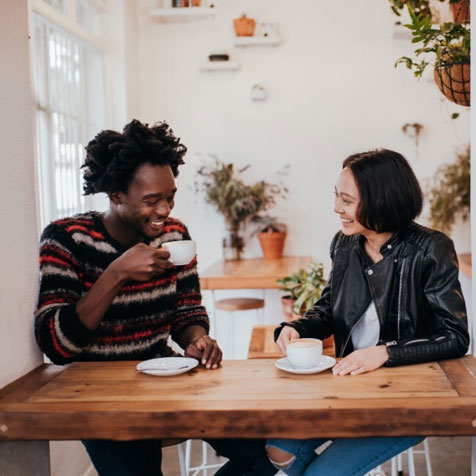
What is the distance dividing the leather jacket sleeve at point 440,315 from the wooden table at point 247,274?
6.61ft

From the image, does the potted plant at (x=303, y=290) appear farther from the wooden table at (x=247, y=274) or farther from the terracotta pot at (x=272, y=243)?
the terracotta pot at (x=272, y=243)

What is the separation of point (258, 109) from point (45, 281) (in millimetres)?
3256

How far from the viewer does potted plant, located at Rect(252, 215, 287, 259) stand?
4539 millimetres

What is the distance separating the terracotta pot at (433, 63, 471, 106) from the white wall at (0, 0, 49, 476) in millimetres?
1228

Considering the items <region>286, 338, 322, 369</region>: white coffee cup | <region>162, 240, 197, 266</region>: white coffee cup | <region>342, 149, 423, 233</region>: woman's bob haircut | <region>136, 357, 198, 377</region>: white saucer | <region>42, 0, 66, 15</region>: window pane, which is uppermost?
<region>42, 0, 66, 15</region>: window pane

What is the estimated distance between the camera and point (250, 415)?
127 centimetres

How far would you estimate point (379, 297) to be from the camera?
179cm

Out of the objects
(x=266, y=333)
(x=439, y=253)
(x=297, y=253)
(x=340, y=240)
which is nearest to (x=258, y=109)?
(x=297, y=253)

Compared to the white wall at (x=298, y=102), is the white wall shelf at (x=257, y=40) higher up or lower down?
higher up

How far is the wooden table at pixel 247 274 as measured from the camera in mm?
3746

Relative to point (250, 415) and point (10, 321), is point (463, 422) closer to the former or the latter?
point (250, 415)

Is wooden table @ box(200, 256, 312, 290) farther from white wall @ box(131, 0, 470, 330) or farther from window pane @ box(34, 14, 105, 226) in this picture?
window pane @ box(34, 14, 105, 226)

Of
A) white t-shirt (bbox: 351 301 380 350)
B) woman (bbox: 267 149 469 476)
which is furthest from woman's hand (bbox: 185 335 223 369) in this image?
white t-shirt (bbox: 351 301 380 350)

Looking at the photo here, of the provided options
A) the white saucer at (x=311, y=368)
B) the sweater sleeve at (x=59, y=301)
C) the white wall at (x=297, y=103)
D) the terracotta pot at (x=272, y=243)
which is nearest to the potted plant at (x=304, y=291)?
the white saucer at (x=311, y=368)
